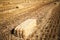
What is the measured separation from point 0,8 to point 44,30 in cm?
143

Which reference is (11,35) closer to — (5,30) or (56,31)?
(5,30)

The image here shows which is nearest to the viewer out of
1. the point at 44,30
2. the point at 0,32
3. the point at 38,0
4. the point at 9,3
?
the point at 0,32

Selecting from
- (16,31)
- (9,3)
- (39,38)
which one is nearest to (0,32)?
(16,31)

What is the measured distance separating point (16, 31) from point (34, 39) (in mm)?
289

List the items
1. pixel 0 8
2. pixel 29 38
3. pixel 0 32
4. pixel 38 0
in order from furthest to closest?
pixel 38 0
pixel 0 8
pixel 0 32
pixel 29 38

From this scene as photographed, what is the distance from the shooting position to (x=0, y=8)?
11.4 feet

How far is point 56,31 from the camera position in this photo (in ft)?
8.52

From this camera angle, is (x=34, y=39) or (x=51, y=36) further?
(x=51, y=36)

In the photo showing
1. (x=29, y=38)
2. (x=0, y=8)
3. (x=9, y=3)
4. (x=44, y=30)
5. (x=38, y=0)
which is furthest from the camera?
(x=38, y=0)

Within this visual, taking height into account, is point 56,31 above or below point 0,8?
below

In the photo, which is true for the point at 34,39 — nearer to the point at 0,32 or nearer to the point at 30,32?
the point at 30,32

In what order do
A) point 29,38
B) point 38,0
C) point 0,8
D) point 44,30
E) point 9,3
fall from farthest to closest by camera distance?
point 38,0, point 9,3, point 0,8, point 44,30, point 29,38

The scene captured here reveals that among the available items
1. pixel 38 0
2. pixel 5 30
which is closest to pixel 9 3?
pixel 5 30

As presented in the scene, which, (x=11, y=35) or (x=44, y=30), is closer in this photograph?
(x=11, y=35)
